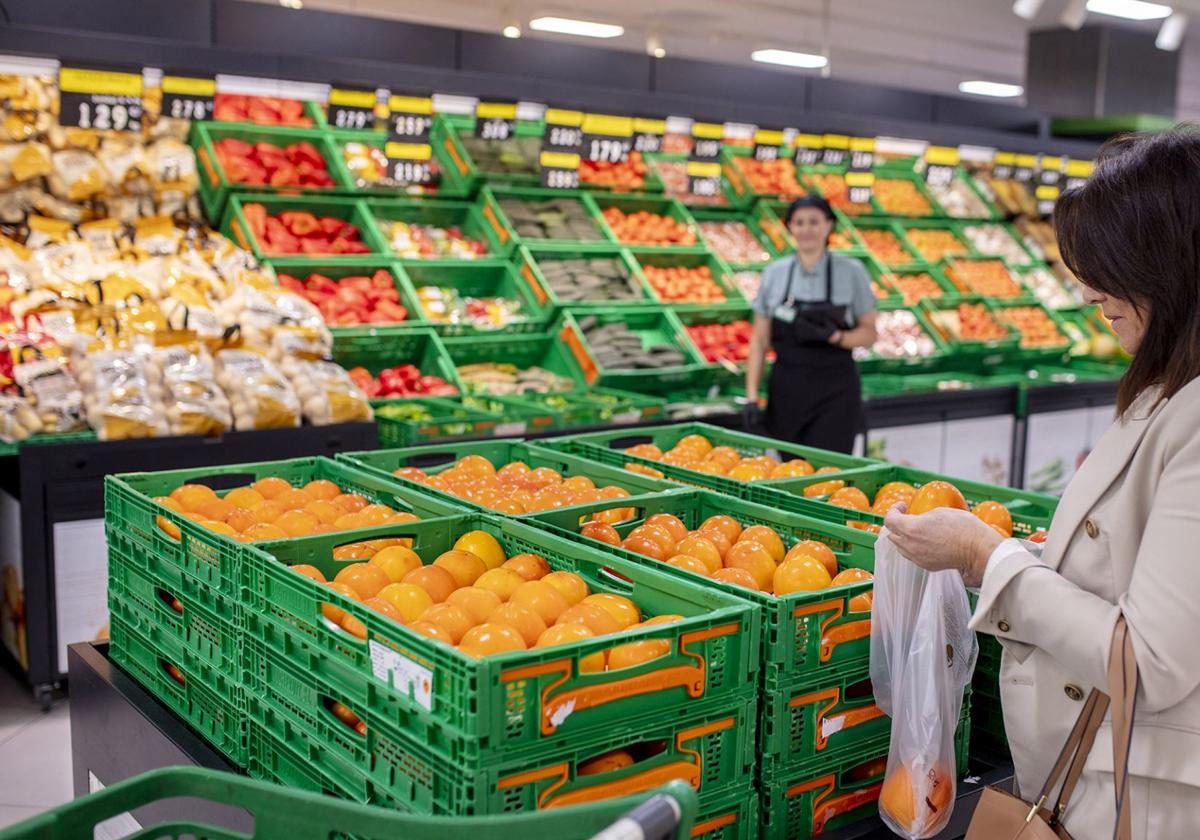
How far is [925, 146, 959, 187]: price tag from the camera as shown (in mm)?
8453

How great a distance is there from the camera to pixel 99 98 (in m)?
5.08

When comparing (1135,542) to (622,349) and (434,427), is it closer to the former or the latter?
(434,427)

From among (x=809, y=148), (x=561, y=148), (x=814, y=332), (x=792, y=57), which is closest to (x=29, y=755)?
(x=814, y=332)

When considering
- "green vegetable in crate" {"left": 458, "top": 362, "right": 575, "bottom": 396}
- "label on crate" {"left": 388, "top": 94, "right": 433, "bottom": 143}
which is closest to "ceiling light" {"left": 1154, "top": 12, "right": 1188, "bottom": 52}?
"green vegetable in crate" {"left": 458, "top": 362, "right": 575, "bottom": 396}

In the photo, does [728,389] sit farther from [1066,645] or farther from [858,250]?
[1066,645]

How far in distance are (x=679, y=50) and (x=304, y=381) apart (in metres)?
13.4

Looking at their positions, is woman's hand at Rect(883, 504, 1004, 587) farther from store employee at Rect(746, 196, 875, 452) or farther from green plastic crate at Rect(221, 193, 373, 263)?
green plastic crate at Rect(221, 193, 373, 263)

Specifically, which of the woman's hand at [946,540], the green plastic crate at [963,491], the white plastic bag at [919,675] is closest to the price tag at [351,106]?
the green plastic crate at [963,491]

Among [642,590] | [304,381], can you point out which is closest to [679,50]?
[304,381]

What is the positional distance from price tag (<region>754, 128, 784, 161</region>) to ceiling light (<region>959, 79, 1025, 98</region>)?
528 inches

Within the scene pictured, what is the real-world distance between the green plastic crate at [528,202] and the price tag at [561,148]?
34 centimetres

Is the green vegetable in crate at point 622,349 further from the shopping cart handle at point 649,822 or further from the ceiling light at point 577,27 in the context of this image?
the ceiling light at point 577,27

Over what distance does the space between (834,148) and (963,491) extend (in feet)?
17.0

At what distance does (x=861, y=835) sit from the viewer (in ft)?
6.61
